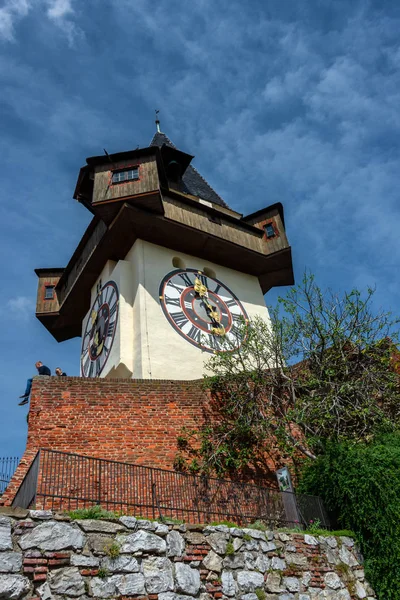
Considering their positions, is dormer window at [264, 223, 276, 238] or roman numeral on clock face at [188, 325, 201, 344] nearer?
roman numeral on clock face at [188, 325, 201, 344]

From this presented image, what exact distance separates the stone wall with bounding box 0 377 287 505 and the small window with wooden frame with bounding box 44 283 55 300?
9081mm

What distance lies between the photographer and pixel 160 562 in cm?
648

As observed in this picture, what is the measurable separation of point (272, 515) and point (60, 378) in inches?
194

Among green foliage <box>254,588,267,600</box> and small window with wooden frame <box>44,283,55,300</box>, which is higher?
small window with wooden frame <box>44,283,55,300</box>

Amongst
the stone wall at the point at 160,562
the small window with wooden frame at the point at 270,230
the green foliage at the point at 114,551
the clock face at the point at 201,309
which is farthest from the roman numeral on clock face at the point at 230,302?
the green foliage at the point at 114,551

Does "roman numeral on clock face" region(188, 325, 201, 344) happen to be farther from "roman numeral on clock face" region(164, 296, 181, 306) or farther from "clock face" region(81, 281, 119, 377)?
"clock face" region(81, 281, 119, 377)

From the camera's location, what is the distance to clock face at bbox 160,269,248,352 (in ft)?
50.6

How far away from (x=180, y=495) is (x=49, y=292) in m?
12.6

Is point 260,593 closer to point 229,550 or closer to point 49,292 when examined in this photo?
point 229,550

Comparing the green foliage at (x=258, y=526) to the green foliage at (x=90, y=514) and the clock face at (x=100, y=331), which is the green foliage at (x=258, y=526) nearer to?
the green foliage at (x=90, y=514)

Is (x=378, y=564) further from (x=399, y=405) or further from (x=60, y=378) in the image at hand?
(x=60, y=378)

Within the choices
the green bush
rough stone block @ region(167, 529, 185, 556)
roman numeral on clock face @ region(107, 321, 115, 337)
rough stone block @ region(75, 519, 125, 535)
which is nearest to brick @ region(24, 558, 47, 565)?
rough stone block @ region(75, 519, 125, 535)

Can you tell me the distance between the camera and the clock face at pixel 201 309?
15438mm

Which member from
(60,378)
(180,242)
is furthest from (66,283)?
(60,378)
